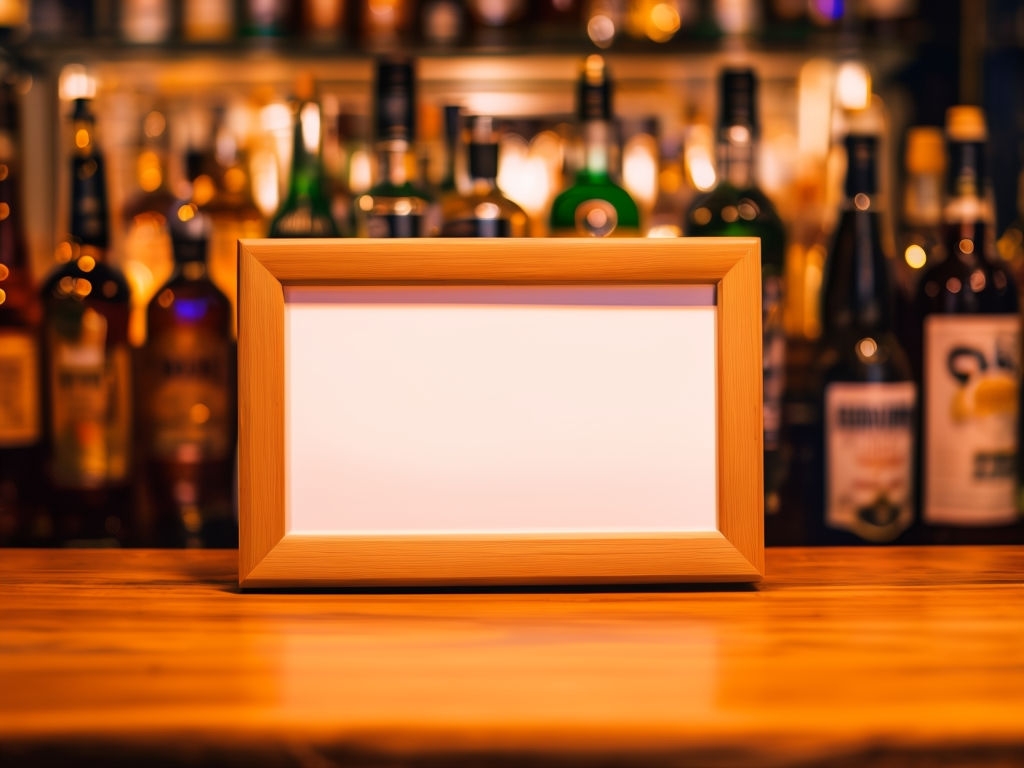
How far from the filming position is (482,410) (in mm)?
577

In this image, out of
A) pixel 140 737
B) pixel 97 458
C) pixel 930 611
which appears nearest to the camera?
pixel 140 737

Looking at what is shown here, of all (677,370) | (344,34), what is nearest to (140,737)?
(677,370)

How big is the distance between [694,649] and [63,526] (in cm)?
67

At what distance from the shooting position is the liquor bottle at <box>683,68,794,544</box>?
95 cm

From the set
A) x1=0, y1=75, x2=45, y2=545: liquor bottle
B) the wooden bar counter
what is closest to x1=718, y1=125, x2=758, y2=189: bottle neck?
the wooden bar counter

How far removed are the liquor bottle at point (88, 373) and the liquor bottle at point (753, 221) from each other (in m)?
0.55

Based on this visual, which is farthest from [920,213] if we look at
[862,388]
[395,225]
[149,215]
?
[149,215]

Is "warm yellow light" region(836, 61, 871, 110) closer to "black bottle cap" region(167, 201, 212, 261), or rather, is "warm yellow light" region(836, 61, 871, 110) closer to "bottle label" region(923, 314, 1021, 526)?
"bottle label" region(923, 314, 1021, 526)

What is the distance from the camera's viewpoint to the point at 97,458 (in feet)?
2.96

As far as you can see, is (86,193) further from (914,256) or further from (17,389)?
(914,256)

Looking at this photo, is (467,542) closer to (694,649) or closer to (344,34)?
(694,649)

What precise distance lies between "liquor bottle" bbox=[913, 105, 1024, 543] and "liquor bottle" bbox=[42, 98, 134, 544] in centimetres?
68

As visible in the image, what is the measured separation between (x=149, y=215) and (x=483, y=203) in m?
0.72

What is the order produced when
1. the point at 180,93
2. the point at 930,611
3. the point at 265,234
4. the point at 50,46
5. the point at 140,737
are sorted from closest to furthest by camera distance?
the point at 140,737 < the point at 930,611 < the point at 265,234 < the point at 50,46 < the point at 180,93
